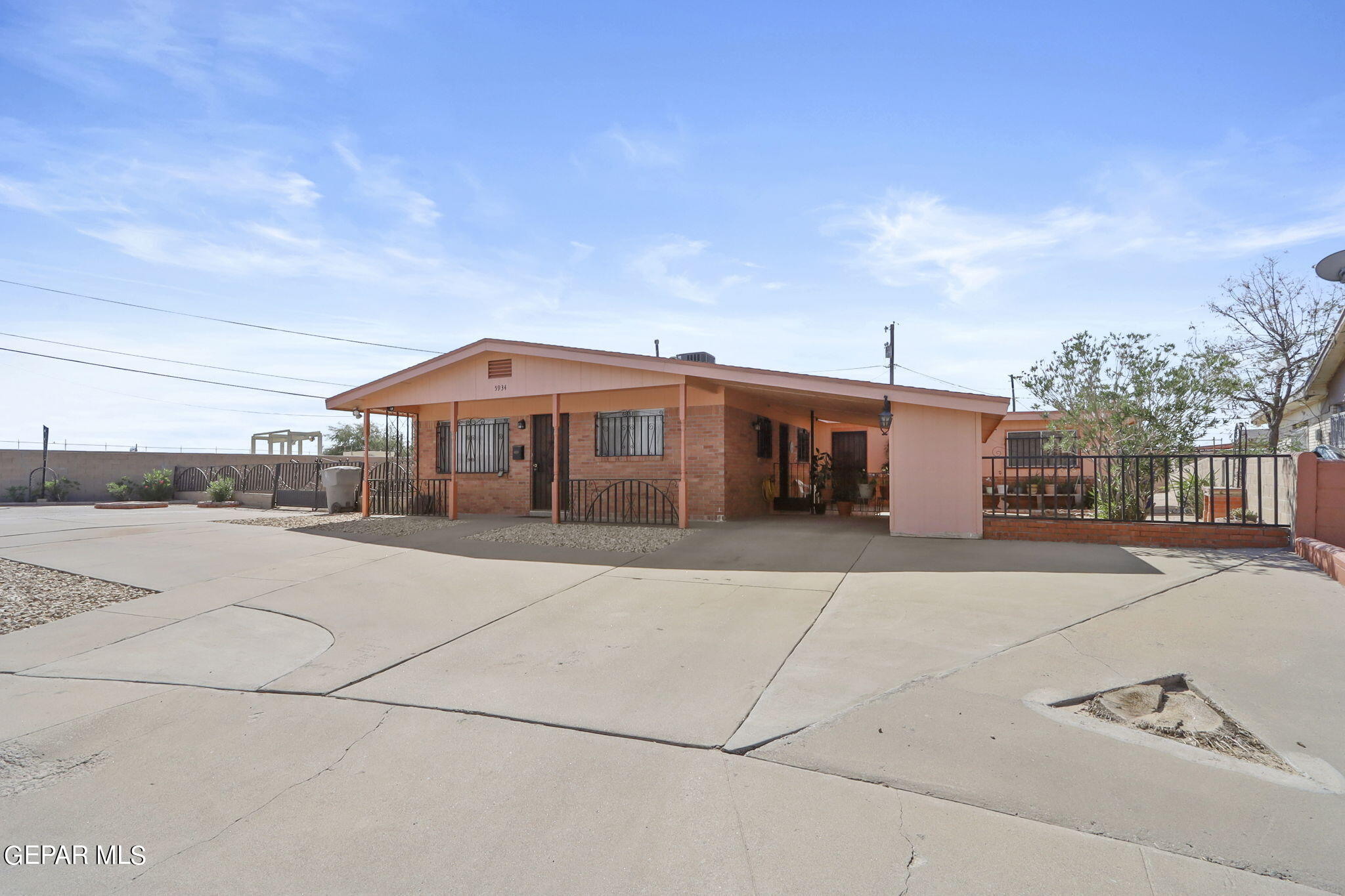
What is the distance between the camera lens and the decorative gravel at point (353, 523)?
37.4 feet

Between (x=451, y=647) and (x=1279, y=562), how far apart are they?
334 inches

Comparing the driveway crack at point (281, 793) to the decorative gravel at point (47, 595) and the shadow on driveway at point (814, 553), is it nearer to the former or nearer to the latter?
the shadow on driveway at point (814, 553)

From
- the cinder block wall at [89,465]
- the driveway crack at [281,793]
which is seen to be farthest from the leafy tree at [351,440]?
the driveway crack at [281,793]

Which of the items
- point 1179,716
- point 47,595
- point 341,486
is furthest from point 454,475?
point 1179,716

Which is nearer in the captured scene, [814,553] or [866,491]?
[814,553]

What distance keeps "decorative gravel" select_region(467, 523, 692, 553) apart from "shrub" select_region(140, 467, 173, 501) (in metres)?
16.4

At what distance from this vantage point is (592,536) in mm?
10203

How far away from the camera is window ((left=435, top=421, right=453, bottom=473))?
595 inches

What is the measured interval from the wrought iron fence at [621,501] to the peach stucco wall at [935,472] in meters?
3.77

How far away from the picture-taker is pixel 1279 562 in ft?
24.2

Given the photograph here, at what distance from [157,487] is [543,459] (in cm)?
1532

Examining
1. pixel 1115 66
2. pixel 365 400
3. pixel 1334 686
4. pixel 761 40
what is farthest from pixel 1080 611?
pixel 365 400

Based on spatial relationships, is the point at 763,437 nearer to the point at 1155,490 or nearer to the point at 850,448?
the point at 1155,490

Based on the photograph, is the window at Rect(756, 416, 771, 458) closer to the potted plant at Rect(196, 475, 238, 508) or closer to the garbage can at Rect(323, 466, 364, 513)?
the garbage can at Rect(323, 466, 364, 513)
